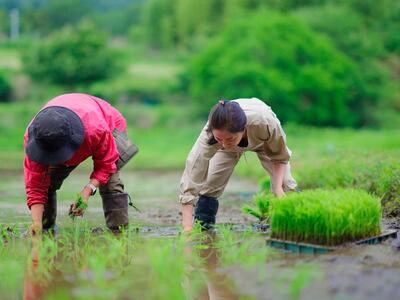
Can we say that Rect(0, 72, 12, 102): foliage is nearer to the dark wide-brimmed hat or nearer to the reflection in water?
the dark wide-brimmed hat

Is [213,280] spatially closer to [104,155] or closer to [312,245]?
[312,245]

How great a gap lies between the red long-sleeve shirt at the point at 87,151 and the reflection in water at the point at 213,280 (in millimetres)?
1208

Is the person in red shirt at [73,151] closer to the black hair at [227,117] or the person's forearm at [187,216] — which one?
the person's forearm at [187,216]

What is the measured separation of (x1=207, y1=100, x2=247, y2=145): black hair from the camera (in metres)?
5.57

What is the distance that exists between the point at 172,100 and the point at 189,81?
51.7 inches

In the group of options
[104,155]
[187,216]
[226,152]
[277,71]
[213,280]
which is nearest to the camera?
[213,280]

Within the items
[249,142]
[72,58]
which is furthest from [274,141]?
[72,58]

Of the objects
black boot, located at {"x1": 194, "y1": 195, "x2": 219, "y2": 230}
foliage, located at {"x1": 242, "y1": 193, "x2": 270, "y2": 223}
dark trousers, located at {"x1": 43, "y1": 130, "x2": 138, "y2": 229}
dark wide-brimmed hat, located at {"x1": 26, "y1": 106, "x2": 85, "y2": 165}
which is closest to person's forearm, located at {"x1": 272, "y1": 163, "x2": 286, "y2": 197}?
foliage, located at {"x1": 242, "y1": 193, "x2": 270, "y2": 223}

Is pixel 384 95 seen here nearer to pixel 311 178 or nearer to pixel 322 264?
pixel 311 178

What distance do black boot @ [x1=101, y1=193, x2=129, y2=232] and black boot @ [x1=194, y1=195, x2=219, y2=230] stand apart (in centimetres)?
71

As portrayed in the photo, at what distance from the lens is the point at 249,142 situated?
6.27 metres

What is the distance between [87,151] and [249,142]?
1408 millimetres

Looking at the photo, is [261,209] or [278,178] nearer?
[278,178]

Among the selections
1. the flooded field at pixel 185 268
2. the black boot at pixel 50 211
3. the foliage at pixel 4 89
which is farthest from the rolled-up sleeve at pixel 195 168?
the foliage at pixel 4 89
